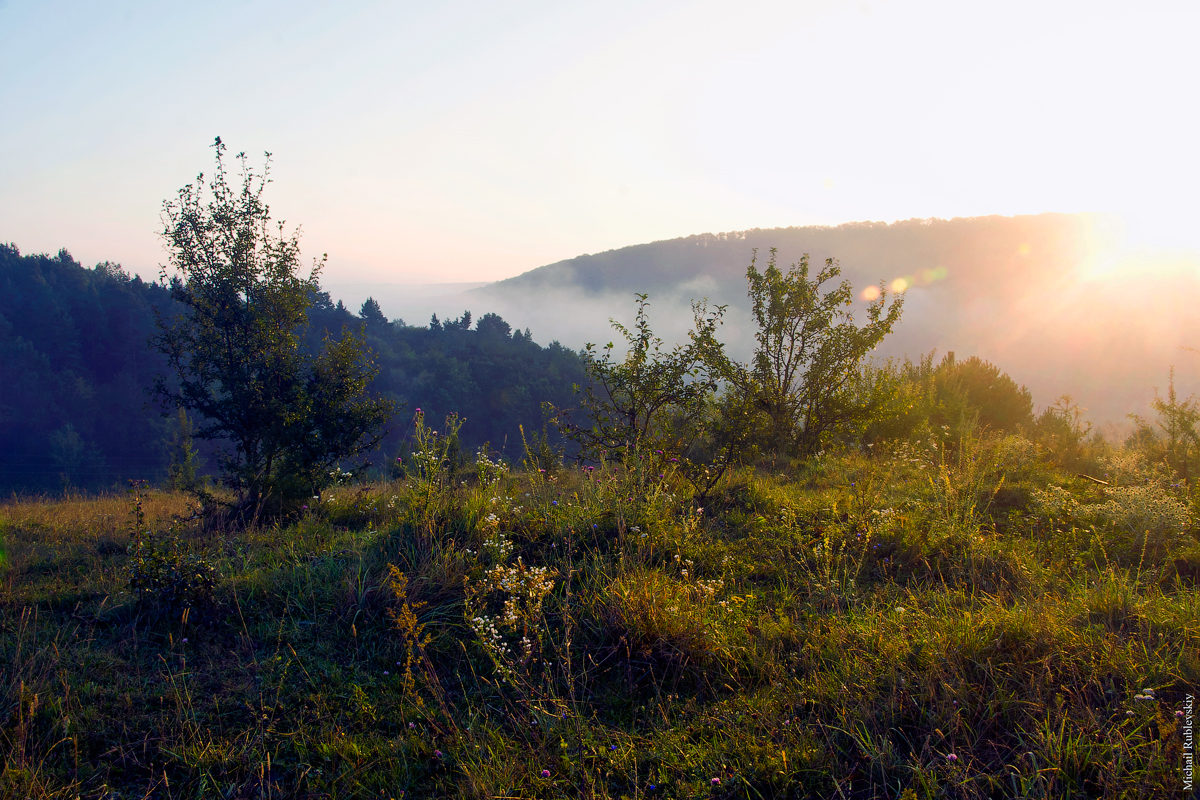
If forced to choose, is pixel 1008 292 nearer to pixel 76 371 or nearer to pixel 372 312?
pixel 372 312

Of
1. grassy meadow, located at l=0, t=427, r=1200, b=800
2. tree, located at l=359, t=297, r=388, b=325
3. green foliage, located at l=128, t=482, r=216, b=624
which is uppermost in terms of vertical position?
tree, located at l=359, t=297, r=388, b=325

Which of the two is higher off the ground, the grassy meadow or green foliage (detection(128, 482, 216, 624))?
green foliage (detection(128, 482, 216, 624))

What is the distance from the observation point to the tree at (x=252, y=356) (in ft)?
27.2

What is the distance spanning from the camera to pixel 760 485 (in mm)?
6090

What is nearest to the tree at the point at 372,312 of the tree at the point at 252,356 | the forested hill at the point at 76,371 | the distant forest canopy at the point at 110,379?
the distant forest canopy at the point at 110,379

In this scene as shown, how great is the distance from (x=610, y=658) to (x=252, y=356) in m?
7.75

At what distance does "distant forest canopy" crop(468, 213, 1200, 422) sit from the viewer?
233 feet

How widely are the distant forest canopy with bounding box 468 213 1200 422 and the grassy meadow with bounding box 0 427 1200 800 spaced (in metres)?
62.0

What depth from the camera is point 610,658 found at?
2992 mm

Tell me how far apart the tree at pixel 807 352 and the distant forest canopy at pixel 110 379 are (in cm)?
4126

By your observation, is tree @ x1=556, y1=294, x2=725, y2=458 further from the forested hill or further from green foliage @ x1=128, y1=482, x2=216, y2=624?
the forested hill

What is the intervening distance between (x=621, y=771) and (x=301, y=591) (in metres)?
2.46

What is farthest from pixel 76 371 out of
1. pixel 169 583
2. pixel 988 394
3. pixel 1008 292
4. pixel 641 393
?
pixel 1008 292

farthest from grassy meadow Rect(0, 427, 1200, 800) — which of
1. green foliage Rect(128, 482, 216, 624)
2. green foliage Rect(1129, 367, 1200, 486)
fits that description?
green foliage Rect(1129, 367, 1200, 486)
